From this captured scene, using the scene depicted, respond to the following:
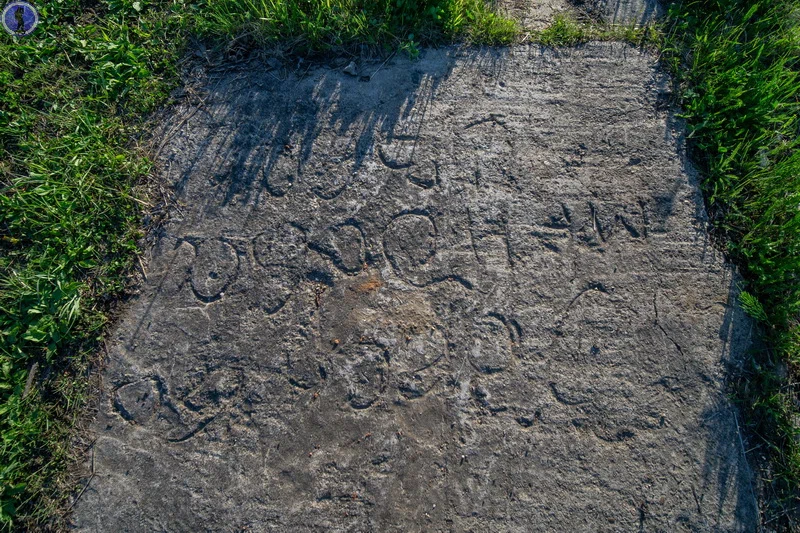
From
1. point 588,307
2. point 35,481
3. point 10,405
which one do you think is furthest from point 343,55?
point 35,481

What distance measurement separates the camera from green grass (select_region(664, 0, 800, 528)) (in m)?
1.97

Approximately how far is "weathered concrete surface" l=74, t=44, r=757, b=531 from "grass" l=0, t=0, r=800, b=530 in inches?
5.9

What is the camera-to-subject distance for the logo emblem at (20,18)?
7.94 ft


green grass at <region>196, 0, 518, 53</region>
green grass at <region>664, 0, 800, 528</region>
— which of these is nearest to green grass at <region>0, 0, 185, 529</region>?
green grass at <region>196, 0, 518, 53</region>

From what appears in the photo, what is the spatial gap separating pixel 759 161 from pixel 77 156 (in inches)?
128

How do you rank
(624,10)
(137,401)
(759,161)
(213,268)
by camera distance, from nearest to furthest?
(137,401)
(213,268)
(759,161)
(624,10)

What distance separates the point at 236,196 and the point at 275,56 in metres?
0.75

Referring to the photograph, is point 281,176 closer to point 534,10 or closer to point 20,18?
point 534,10

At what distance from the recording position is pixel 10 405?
6.51ft

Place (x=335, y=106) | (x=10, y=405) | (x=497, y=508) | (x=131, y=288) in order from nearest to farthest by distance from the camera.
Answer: (x=497, y=508)
(x=10, y=405)
(x=131, y=288)
(x=335, y=106)

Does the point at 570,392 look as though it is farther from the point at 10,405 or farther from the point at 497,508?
the point at 10,405

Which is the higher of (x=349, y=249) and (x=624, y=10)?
(x=624, y=10)

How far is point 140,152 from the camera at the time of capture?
226cm

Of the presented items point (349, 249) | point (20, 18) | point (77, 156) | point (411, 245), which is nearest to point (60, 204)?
point (77, 156)
